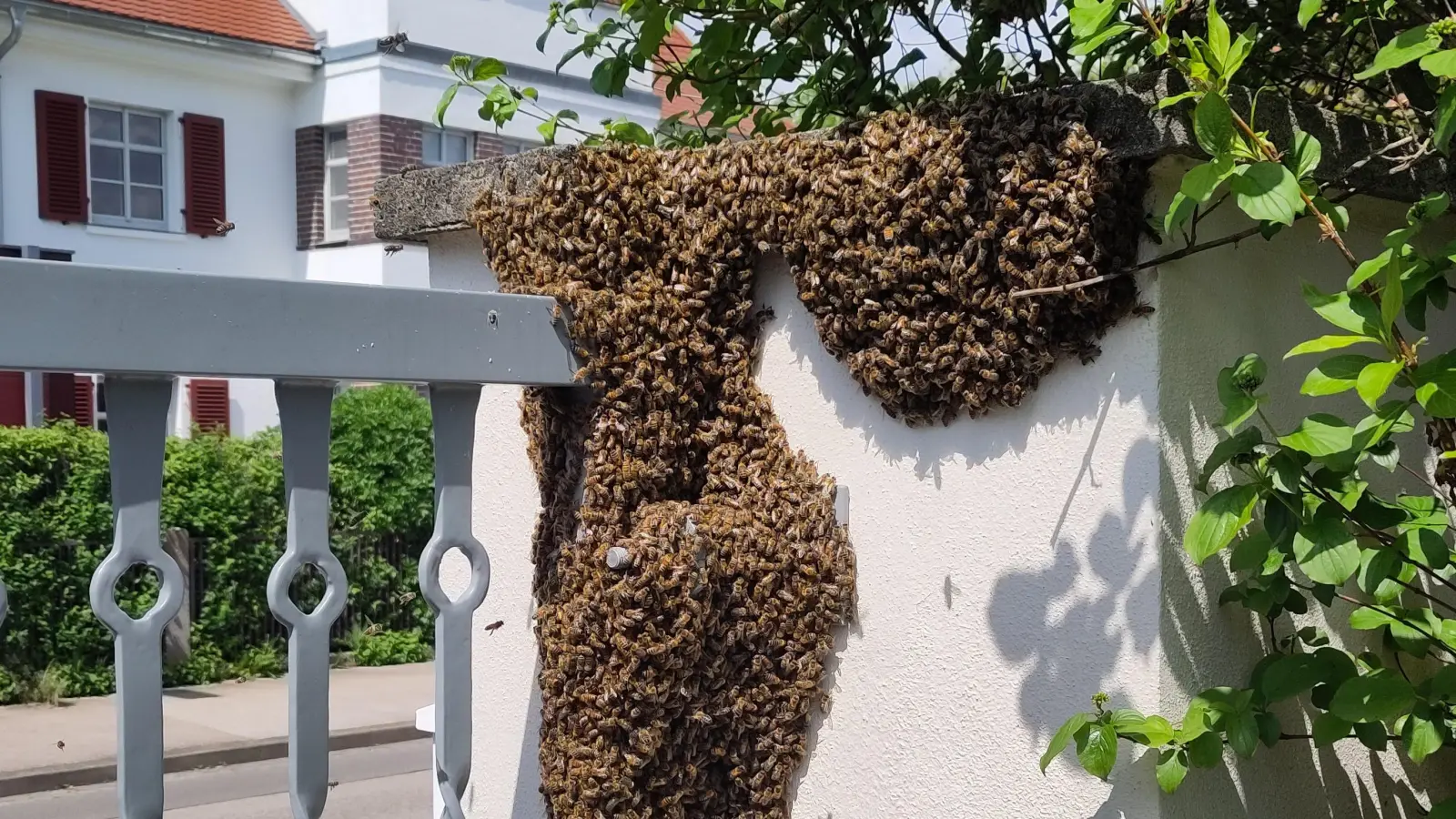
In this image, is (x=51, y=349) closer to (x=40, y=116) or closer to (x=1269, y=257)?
(x=1269, y=257)

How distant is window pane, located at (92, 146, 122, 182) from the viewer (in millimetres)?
16172

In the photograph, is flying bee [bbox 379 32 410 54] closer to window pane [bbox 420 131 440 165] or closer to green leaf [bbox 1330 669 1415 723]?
window pane [bbox 420 131 440 165]

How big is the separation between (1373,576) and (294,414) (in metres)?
1.51

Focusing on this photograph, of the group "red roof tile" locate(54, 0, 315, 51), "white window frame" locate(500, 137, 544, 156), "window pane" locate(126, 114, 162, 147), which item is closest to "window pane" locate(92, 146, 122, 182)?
"window pane" locate(126, 114, 162, 147)

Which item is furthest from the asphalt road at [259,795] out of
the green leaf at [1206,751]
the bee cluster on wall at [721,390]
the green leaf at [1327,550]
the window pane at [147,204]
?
the window pane at [147,204]

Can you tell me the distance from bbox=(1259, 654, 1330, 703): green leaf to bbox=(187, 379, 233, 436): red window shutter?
52.6ft

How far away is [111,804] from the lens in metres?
8.84

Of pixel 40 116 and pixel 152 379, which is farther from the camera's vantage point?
pixel 40 116

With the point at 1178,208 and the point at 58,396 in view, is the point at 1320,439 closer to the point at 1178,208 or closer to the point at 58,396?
the point at 1178,208

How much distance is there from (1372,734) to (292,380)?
164cm

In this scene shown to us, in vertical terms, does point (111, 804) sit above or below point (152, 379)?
below

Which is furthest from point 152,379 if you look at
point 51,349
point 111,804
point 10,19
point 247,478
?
point 10,19

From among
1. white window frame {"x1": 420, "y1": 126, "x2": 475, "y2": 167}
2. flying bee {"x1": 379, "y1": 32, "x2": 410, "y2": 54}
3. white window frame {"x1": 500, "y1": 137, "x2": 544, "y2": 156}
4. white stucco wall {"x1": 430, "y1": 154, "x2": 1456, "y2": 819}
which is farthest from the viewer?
white window frame {"x1": 500, "y1": 137, "x2": 544, "y2": 156}

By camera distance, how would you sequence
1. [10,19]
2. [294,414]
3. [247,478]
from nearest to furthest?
[294,414], [247,478], [10,19]
